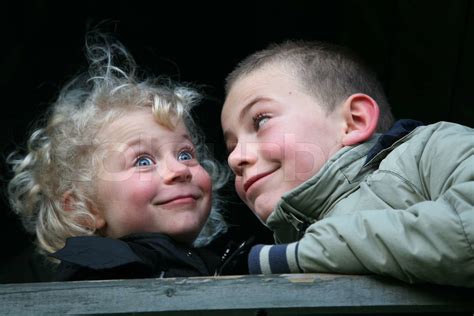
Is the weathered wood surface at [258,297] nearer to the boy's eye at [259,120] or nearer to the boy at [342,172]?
the boy at [342,172]

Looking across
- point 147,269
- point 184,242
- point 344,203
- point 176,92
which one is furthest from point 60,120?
point 344,203

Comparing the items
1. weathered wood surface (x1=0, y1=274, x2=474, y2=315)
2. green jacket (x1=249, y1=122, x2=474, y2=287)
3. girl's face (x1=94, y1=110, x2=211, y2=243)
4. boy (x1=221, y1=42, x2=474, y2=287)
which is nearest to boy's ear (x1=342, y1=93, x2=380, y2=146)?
boy (x1=221, y1=42, x2=474, y2=287)

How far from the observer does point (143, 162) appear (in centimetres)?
283

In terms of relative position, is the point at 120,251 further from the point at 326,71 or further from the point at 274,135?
the point at 326,71

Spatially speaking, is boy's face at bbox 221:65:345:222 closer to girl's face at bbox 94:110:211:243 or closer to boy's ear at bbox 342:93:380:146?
boy's ear at bbox 342:93:380:146

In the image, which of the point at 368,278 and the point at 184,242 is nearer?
the point at 368,278

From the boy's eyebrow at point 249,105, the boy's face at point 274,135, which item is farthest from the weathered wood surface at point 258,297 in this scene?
the boy's eyebrow at point 249,105

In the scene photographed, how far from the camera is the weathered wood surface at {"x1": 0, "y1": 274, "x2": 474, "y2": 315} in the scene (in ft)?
6.19

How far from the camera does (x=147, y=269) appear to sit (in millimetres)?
2447

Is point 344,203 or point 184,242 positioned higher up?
point 344,203

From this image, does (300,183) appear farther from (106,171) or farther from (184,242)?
(106,171)

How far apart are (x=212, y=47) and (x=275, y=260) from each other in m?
2.29

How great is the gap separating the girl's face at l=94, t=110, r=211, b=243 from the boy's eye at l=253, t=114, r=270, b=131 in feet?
0.87

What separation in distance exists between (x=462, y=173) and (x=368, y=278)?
31 cm
